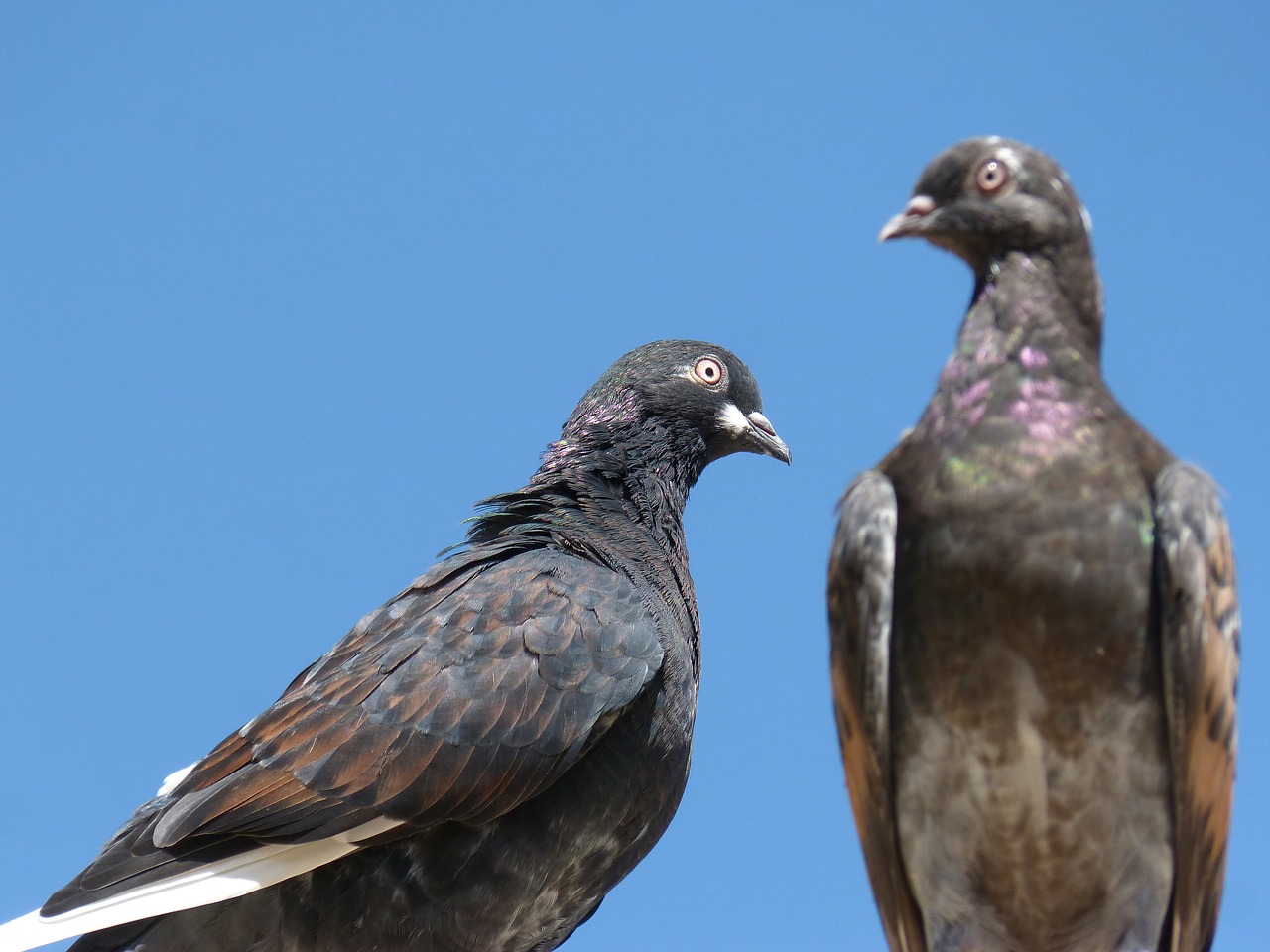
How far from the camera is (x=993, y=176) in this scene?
3.58m

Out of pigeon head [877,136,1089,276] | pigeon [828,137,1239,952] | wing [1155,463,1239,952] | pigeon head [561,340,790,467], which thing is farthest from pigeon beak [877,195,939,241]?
pigeon head [561,340,790,467]

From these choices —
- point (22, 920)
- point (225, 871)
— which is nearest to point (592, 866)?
point (225, 871)

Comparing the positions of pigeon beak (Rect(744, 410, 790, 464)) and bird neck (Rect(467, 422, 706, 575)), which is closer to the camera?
bird neck (Rect(467, 422, 706, 575))

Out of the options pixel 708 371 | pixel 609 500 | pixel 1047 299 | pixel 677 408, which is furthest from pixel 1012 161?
pixel 708 371

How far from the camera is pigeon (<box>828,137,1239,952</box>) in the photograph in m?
3.20

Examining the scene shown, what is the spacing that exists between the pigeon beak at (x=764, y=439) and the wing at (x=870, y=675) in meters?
3.94

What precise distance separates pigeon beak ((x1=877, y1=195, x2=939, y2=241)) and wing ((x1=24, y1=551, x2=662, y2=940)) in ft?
7.88

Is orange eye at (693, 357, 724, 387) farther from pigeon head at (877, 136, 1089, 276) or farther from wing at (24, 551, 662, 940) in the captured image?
pigeon head at (877, 136, 1089, 276)

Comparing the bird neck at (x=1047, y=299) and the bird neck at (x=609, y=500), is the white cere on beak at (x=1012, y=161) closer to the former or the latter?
the bird neck at (x=1047, y=299)

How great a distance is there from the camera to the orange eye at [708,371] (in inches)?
292

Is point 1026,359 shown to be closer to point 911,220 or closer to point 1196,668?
point 911,220

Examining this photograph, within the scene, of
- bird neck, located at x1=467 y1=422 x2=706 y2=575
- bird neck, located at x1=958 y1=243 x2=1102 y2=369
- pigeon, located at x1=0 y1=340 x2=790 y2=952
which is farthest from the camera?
bird neck, located at x1=467 y1=422 x2=706 y2=575

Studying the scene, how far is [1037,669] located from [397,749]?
2.81m

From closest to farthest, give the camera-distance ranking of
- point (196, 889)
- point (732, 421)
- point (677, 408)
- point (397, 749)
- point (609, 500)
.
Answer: point (196, 889)
point (397, 749)
point (609, 500)
point (677, 408)
point (732, 421)
